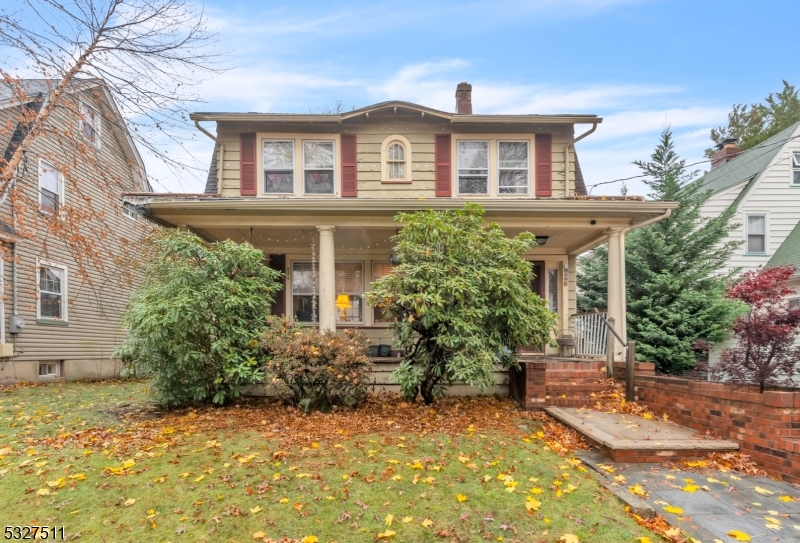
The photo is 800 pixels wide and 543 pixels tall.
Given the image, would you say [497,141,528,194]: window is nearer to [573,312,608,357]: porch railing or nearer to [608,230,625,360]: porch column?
[608,230,625,360]: porch column

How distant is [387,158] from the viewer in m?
9.80

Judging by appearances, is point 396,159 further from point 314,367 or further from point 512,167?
point 314,367

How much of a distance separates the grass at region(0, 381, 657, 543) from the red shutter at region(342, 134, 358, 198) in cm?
539

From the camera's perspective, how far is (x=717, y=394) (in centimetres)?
495

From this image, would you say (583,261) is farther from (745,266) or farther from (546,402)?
(546,402)

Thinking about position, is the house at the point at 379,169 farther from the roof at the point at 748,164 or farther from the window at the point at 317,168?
the roof at the point at 748,164

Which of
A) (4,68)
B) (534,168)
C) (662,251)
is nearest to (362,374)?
(534,168)

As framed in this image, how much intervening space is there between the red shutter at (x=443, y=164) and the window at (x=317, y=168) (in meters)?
2.35

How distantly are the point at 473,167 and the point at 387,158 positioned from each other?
6.30 feet

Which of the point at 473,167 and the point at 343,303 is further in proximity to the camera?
the point at 343,303

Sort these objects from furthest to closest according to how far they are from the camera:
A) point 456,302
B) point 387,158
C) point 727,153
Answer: point 727,153, point 387,158, point 456,302

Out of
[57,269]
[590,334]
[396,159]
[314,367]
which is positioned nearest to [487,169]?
[396,159]

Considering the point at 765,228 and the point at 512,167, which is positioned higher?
the point at 512,167

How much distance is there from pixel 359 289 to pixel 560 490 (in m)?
7.23
